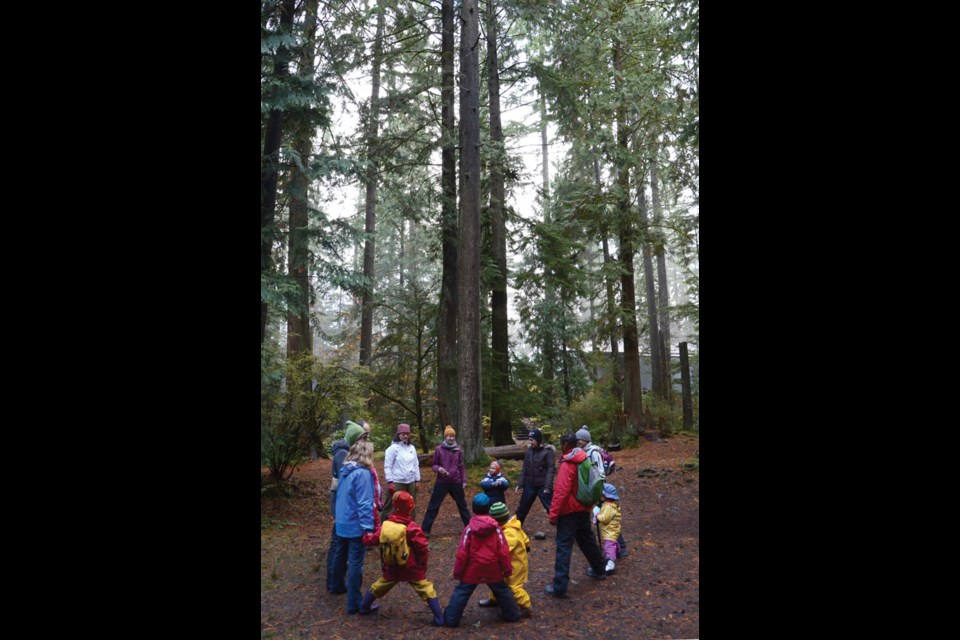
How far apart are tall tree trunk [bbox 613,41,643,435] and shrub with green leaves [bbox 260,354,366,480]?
8.34m

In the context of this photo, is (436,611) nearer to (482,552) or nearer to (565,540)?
(482,552)

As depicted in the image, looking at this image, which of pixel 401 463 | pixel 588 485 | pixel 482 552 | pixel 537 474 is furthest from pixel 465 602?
pixel 537 474

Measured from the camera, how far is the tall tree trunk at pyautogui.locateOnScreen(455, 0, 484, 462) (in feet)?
35.2

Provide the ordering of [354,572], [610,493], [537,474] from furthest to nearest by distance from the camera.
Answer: [537,474] < [610,493] < [354,572]

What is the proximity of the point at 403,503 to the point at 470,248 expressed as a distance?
656 centimetres

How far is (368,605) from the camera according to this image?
18.2ft

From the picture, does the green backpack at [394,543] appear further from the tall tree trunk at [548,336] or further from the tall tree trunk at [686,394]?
the tall tree trunk at [686,394]

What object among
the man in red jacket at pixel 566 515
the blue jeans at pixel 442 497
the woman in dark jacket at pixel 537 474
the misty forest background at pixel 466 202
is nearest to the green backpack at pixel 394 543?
the man in red jacket at pixel 566 515

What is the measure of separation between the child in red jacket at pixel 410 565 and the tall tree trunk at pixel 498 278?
8783 mm

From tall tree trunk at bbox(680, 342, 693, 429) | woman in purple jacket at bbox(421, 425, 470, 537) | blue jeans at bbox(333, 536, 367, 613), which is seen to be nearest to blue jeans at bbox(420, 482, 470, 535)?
woman in purple jacket at bbox(421, 425, 470, 537)

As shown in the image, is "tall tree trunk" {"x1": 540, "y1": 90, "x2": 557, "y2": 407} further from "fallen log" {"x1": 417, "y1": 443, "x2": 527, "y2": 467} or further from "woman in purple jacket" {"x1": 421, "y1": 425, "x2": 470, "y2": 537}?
"woman in purple jacket" {"x1": 421, "y1": 425, "x2": 470, "y2": 537}
